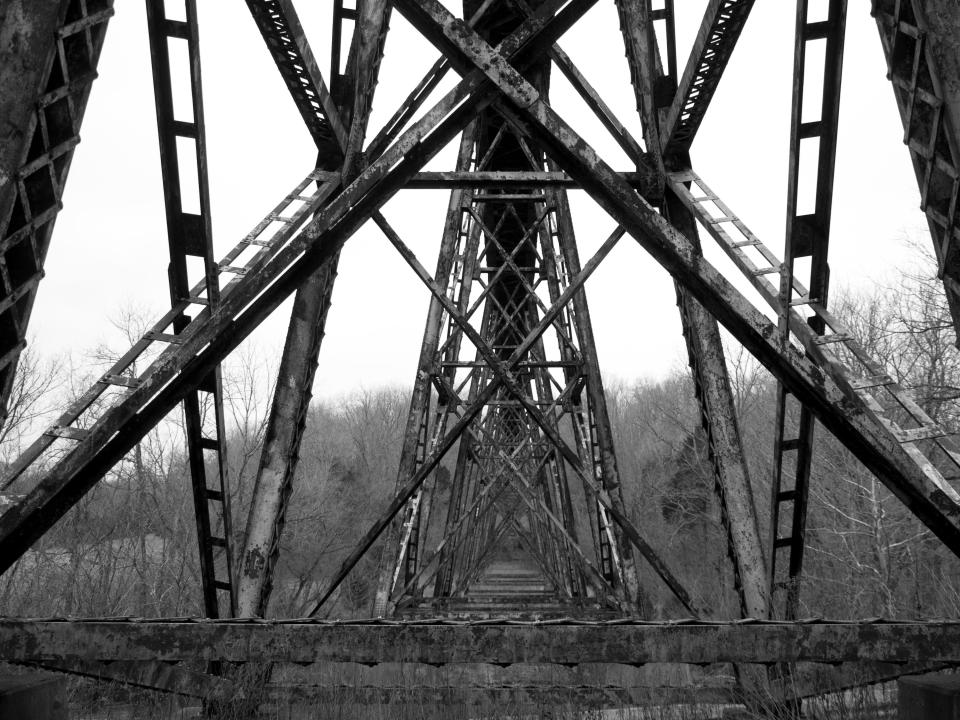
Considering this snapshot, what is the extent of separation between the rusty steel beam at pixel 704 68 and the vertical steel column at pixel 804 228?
0.52 metres

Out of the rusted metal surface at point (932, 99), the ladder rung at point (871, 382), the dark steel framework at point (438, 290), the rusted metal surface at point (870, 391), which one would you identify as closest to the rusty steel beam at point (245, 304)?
the dark steel framework at point (438, 290)

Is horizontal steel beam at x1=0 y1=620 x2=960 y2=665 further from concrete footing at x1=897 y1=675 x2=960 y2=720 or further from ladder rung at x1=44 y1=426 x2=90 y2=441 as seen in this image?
ladder rung at x1=44 y1=426 x2=90 y2=441

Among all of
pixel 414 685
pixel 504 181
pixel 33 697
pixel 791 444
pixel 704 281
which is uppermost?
pixel 504 181

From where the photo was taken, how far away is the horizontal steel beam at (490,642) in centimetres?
214

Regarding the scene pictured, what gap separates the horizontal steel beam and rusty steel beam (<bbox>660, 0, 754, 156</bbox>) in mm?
2190

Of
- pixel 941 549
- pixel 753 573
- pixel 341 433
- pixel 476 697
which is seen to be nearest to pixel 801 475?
pixel 753 573

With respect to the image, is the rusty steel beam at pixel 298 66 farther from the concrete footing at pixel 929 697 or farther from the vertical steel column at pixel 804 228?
the concrete footing at pixel 929 697

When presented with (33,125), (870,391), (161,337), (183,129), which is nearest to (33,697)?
→ (161,337)

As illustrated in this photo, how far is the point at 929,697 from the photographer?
2.13 meters

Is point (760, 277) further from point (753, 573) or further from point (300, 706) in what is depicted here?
point (300, 706)

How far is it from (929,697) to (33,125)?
9.52ft

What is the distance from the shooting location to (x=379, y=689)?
3.36m

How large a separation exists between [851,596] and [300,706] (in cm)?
Answer: 1608

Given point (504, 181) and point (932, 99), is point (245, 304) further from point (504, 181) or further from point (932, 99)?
point (932, 99)
